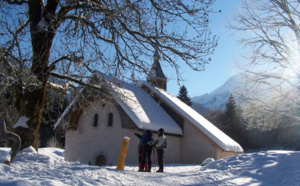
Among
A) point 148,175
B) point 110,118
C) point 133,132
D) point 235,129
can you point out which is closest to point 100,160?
point 110,118

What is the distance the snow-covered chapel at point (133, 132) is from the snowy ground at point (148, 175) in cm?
1008

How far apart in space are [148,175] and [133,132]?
1138 centimetres

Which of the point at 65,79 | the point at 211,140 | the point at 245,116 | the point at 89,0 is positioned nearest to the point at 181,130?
the point at 211,140

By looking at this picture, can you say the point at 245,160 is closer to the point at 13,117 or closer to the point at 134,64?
the point at 134,64

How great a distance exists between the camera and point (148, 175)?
7.22 meters

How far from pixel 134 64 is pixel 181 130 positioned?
12.1 metres

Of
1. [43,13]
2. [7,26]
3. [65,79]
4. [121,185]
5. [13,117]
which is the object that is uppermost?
[43,13]

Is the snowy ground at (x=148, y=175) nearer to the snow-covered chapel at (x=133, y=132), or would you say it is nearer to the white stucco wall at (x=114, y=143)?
the snow-covered chapel at (x=133, y=132)

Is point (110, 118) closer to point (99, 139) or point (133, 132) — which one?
point (99, 139)

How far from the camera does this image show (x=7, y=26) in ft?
25.7

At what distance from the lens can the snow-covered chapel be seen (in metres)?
18.5

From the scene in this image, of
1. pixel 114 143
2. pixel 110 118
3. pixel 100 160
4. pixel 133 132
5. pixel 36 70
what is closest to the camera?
pixel 36 70

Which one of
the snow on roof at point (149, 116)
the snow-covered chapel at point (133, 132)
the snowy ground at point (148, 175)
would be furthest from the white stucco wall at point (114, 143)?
the snowy ground at point (148, 175)

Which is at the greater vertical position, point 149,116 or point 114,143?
point 149,116
